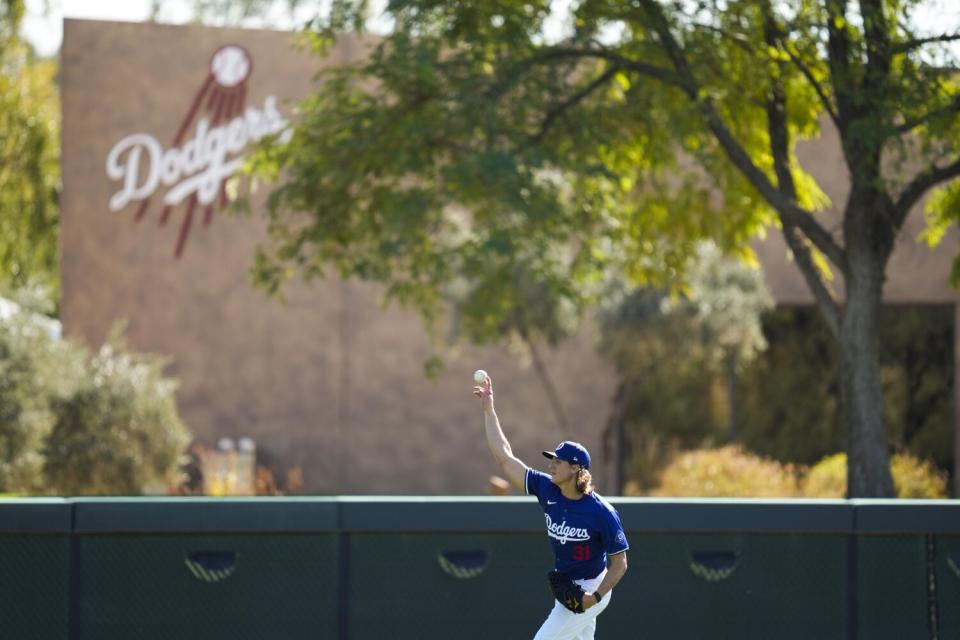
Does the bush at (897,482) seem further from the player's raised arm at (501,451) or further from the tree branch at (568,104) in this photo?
the player's raised arm at (501,451)

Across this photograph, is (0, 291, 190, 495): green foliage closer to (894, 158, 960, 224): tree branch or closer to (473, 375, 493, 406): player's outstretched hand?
(894, 158, 960, 224): tree branch

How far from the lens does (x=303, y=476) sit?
88.8ft

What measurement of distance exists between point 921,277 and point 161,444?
50.2 ft

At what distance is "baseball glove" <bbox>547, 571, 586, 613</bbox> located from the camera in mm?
7855

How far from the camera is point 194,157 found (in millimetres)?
27000

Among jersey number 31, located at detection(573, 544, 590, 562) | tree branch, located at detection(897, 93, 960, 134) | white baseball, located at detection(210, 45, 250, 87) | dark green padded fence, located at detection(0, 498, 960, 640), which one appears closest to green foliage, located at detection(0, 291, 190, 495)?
white baseball, located at detection(210, 45, 250, 87)

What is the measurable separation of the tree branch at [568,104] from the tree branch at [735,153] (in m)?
1.09

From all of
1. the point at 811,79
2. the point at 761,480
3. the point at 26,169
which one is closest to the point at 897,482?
the point at 761,480

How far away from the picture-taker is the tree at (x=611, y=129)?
47.1 ft

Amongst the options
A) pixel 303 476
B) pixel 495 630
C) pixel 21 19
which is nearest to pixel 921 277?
pixel 303 476

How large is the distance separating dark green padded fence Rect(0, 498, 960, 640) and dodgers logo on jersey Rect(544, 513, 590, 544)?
2.02 meters

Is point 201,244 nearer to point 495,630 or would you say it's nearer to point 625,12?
point 625,12

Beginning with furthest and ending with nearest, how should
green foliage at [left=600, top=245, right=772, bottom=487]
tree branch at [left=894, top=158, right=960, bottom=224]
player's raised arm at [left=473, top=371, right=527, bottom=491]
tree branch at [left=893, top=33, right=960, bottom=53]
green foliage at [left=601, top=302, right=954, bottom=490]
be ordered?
green foliage at [left=601, top=302, right=954, bottom=490] → green foliage at [left=600, top=245, right=772, bottom=487] → tree branch at [left=894, top=158, right=960, bottom=224] → tree branch at [left=893, top=33, right=960, bottom=53] → player's raised arm at [left=473, top=371, right=527, bottom=491]

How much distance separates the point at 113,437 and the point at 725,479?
890 centimetres
